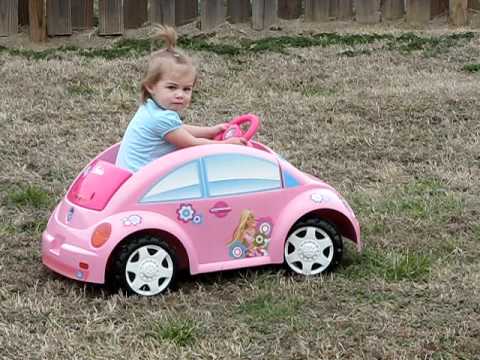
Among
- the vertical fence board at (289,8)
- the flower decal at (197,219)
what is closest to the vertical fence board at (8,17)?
the vertical fence board at (289,8)

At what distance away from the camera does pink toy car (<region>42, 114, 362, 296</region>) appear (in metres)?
4.02

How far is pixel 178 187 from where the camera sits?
4.11 metres

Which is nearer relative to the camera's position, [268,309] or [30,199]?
[268,309]

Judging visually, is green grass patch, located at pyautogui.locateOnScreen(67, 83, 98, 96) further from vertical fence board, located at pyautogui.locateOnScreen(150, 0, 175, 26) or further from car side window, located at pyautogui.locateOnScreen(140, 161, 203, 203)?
car side window, located at pyautogui.locateOnScreen(140, 161, 203, 203)

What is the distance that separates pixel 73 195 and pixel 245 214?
2.56 ft

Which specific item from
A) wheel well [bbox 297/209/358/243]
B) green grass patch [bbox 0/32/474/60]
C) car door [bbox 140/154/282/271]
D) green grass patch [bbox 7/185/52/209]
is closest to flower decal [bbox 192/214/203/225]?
car door [bbox 140/154/282/271]

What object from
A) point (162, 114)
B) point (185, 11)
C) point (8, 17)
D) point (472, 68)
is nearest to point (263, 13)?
point (185, 11)

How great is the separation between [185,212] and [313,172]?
6.56 feet

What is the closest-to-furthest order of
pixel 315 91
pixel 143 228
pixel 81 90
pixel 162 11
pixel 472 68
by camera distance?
1. pixel 143 228
2. pixel 81 90
3. pixel 315 91
4. pixel 472 68
5. pixel 162 11

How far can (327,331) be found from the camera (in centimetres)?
367

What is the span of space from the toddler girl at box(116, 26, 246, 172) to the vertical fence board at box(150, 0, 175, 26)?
477 cm

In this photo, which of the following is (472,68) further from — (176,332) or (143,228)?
(176,332)

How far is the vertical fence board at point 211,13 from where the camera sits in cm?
909

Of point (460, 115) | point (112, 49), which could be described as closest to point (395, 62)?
point (460, 115)
